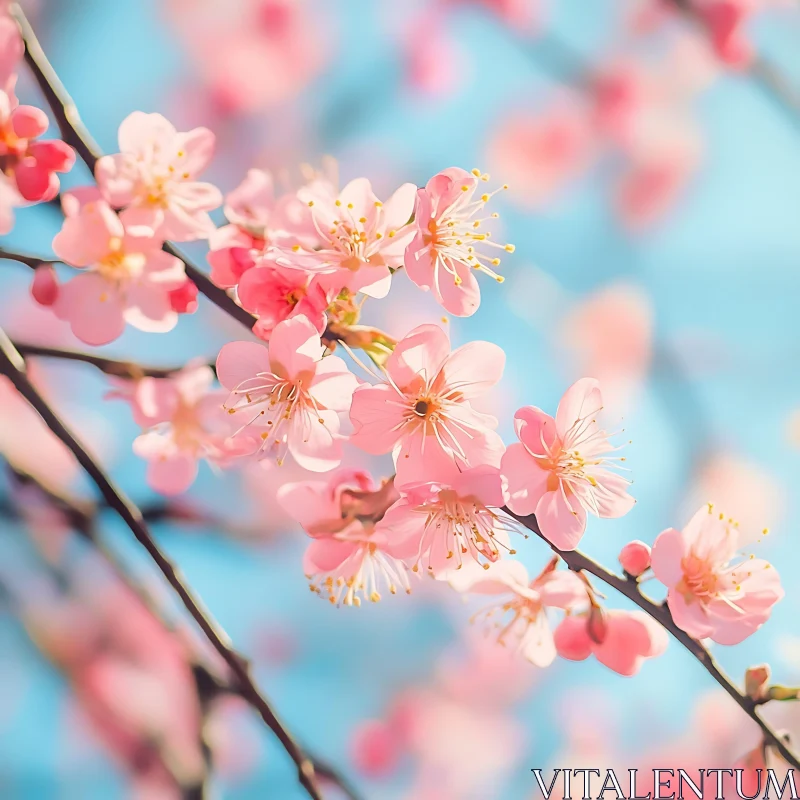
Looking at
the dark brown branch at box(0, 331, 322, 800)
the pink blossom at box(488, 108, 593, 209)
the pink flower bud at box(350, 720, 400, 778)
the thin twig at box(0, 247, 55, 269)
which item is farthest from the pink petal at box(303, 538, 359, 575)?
the pink blossom at box(488, 108, 593, 209)

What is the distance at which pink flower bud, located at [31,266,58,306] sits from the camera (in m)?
0.59

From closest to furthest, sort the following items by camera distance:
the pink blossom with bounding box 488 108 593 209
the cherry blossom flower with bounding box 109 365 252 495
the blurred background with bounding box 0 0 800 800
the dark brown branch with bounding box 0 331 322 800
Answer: the dark brown branch with bounding box 0 331 322 800 → the cherry blossom flower with bounding box 109 365 252 495 → the blurred background with bounding box 0 0 800 800 → the pink blossom with bounding box 488 108 593 209

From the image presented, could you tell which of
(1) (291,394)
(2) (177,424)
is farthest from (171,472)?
(1) (291,394)

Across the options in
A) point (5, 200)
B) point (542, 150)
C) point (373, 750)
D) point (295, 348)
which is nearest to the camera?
point (295, 348)

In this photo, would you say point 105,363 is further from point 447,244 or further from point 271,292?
point 447,244

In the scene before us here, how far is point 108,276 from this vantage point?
1.97 feet

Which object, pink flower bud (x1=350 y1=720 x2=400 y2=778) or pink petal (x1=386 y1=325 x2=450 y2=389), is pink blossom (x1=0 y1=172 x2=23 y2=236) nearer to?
pink petal (x1=386 y1=325 x2=450 y2=389)

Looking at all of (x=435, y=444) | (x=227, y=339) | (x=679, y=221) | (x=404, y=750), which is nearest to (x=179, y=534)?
(x=227, y=339)

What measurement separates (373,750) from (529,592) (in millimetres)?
526

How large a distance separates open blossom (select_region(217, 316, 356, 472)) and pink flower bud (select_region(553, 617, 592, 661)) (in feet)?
0.83

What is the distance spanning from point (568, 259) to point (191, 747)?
0.91m

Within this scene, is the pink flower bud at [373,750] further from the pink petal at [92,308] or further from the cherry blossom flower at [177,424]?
the pink petal at [92,308]

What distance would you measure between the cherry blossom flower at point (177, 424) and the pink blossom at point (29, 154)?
0.68ft

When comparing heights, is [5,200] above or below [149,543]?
above
